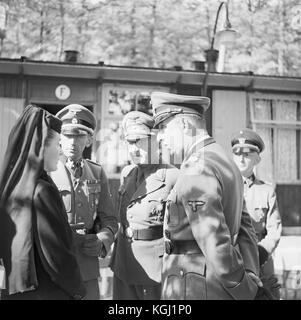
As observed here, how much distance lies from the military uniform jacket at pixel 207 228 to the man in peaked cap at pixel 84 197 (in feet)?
1.88

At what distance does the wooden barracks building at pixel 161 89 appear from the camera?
651cm

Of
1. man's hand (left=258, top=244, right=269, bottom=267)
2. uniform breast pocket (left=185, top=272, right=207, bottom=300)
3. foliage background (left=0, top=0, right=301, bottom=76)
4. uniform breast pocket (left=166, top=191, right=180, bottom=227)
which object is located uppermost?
foliage background (left=0, top=0, right=301, bottom=76)

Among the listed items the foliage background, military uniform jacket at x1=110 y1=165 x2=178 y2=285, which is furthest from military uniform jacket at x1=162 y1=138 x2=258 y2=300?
the foliage background

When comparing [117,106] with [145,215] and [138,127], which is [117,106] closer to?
[138,127]

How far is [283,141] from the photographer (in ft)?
24.3

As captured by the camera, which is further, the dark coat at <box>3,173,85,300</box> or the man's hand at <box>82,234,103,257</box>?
the man's hand at <box>82,234,103,257</box>

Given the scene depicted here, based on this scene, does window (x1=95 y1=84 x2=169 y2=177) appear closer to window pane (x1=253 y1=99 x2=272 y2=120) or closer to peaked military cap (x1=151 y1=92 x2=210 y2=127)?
window pane (x1=253 y1=99 x2=272 y2=120)

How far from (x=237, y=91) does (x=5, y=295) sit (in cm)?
584

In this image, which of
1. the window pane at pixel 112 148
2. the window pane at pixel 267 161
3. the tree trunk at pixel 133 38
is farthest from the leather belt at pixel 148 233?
the tree trunk at pixel 133 38

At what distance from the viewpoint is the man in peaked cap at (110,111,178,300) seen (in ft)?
8.87

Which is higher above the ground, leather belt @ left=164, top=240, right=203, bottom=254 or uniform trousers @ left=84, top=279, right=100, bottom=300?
leather belt @ left=164, top=240, right=203, bottom=254

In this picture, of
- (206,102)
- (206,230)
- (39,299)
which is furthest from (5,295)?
(206,102)

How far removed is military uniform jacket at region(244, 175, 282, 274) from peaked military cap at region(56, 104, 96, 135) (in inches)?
53.0
